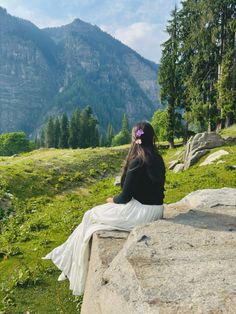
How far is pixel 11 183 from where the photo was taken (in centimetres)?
2850

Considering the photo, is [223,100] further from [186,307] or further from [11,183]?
[186,307]

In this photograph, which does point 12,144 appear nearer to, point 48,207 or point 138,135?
point 48,207

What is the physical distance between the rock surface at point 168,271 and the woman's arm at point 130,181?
3.07 ft

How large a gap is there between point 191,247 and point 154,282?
1.92 m

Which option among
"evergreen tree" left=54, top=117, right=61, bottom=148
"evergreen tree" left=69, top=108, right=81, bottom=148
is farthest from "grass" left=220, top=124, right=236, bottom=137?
"evergreen tree" left=54, top=117, right=61, bottom=148

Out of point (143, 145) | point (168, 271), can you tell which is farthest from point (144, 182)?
point (168, 271)

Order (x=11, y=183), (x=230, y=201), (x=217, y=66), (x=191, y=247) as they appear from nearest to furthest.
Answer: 1. (x=191, y=247)
2. (x=230, y=201)
3. (x=11, y=183)
4. (x=217, y=66)

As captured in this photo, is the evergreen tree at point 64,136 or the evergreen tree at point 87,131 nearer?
the evergreen tree at point 87,131

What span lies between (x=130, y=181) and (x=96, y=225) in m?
1.48

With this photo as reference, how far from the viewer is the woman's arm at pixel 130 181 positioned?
947cm

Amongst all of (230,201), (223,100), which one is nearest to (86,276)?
(230,201)

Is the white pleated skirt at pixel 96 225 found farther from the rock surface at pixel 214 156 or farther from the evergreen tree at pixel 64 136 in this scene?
the evergreen tree at pixel 64 136

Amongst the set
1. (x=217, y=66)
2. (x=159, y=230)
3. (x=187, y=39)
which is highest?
(x=187, y=39)

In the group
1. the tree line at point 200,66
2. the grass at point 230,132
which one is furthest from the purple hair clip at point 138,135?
the tree line at point 200,66
